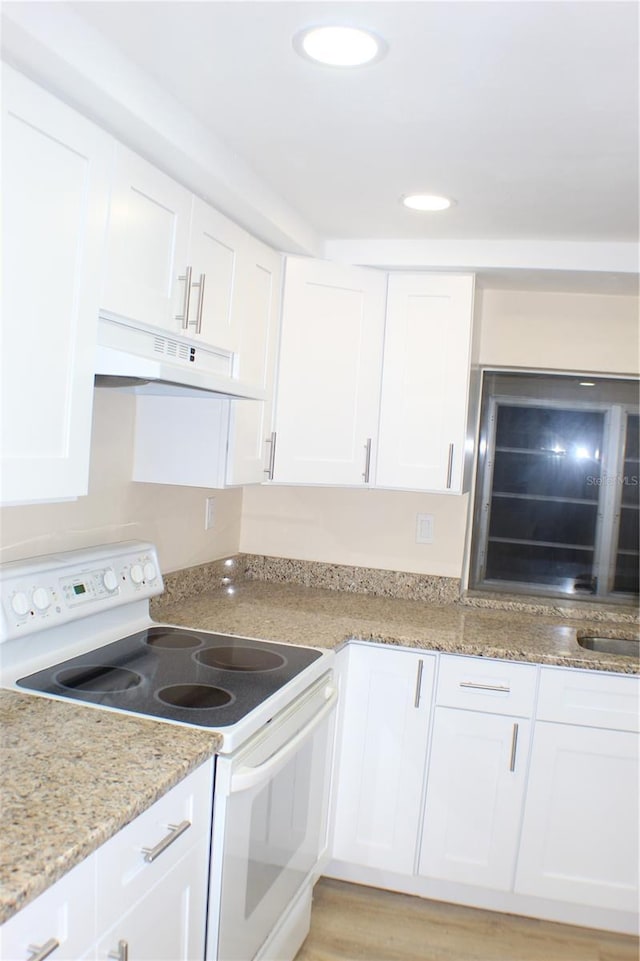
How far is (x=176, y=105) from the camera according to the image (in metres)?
1.72

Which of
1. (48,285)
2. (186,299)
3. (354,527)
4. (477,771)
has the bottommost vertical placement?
(477,771)

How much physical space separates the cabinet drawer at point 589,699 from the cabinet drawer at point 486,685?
0.05 meters

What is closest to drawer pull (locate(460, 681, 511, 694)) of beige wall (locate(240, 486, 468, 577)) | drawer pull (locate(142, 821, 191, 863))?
beige wall (locate(240, 486, 468, 577))

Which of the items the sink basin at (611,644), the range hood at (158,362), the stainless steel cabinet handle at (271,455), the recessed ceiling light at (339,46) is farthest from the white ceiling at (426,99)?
the sink basin at (611,644)

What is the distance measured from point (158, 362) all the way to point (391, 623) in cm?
137

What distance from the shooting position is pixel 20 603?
5.77 feet

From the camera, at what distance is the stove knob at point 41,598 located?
1.81 metres

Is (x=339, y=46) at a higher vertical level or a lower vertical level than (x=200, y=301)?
higher

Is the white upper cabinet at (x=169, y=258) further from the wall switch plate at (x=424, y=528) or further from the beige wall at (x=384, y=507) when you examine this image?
the wall switch plate at (x=424, y=528)

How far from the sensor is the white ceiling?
134 centimetres

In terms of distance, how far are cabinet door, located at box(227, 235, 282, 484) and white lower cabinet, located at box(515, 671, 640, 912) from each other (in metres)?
1.16

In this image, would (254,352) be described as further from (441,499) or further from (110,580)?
(441,499)

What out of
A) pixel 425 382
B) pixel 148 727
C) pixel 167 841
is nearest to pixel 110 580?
pixel 148 727

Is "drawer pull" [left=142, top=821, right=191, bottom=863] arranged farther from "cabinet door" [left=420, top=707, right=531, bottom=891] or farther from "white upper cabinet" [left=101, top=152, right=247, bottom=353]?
"cabinet door" [left=420, top=707, right=531, bottom=891]
